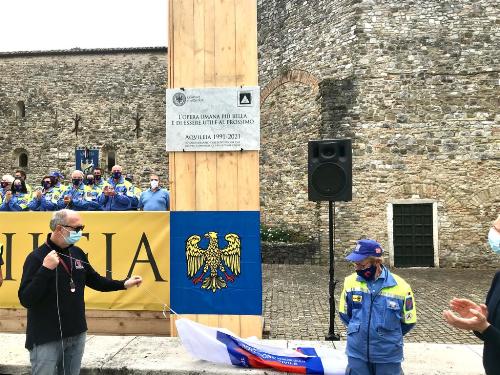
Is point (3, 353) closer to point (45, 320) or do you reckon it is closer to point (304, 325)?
point (45, 320)

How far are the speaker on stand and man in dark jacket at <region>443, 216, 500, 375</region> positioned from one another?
284cm

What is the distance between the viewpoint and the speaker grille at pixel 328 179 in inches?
217

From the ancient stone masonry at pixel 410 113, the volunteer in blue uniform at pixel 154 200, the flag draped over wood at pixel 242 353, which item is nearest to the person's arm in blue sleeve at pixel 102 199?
the volunteer in blue uniform at pixel 154 200

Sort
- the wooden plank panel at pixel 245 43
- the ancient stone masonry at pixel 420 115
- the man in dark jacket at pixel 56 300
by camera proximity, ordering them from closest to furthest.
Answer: the man in dark jacket at pixel 56 300, the wooden plank panel at pixel 245 43, the ancient stone masonry at pixel 420 115

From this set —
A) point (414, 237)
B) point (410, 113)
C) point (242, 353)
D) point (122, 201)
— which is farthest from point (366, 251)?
point (410, 113)

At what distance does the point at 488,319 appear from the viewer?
257 centimetres

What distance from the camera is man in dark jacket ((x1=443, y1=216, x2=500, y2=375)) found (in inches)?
93.7

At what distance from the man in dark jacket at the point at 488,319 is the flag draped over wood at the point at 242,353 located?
1.59 m

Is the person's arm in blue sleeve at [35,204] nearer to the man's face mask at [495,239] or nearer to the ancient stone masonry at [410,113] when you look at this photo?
the man's face mask at [495,239]

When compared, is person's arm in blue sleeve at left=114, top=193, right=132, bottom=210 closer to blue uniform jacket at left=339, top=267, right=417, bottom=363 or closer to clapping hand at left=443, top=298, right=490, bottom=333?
blue uniform jacket at left=339, top=267, right=417, bottom=363

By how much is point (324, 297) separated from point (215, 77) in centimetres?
563

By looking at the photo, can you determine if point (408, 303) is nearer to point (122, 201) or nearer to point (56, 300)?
point (56, 300)

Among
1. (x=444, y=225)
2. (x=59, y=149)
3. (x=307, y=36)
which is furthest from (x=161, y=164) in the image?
(x=444, y=225)

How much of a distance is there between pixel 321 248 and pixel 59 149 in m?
13.2
